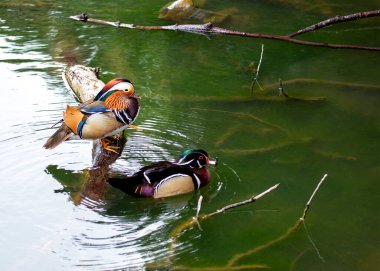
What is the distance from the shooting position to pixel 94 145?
6.29 m

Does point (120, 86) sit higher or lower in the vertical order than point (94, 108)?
higher

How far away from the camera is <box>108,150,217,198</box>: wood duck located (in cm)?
526

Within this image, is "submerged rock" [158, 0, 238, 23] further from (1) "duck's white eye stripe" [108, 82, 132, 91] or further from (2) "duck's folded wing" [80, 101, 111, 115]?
(2) "duck's folded wing" [80, 101, 111, 115]

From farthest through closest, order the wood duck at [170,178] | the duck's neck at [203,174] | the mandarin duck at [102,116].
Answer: the mandarin duck at [102,116] → the duck's neck at [203,174] → the wood duck at [170,178]

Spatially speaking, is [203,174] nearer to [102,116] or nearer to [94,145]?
[102,116]

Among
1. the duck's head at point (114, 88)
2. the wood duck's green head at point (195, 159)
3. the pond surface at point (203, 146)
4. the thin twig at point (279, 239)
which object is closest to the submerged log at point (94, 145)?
the pond surface at point (203, 146)

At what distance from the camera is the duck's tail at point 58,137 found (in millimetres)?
5898

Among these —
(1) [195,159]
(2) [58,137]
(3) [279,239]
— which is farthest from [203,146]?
(3) [279,239]

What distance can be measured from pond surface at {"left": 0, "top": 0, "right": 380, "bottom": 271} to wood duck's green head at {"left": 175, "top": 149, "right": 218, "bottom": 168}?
0.69 feet

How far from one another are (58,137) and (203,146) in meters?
1.39

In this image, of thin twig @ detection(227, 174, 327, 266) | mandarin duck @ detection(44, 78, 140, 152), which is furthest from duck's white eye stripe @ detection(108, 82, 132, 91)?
thin twig @ detection(227, 174, 327, 266)

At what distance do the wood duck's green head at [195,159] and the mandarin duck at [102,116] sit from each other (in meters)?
0.69

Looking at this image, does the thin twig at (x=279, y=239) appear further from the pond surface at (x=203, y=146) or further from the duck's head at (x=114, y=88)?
the duck's head at (x=114, y=88)

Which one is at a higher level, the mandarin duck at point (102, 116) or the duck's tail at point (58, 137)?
the mandarin duck at point (102, 116)
